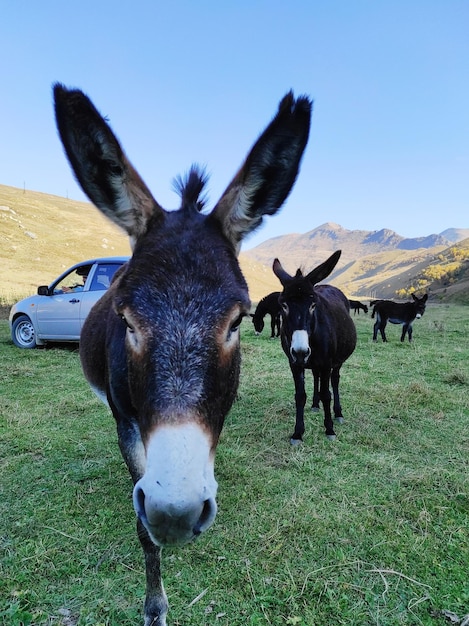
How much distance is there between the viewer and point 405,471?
4383 millimetres

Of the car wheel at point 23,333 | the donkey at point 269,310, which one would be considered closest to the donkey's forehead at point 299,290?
the donkey at point 269,310

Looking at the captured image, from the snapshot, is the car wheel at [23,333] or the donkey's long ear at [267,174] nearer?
the donkey's long ear at [267,174]

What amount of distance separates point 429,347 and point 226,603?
41.0 ft

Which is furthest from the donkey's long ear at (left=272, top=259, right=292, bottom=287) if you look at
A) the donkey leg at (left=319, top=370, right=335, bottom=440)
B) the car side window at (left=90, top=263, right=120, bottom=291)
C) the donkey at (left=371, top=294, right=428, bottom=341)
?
the donkey at (left=371, top=294, right=428, bottom=341)

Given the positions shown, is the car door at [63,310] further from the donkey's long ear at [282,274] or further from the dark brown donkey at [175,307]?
the dark brown donkey at [175,307]

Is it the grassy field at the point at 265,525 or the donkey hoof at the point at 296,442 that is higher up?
the donkey hoof at the point at 296,442

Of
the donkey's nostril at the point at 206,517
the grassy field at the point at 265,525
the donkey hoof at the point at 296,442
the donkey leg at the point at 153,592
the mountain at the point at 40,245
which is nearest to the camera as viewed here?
the donkey's nostril at the point at 206,517

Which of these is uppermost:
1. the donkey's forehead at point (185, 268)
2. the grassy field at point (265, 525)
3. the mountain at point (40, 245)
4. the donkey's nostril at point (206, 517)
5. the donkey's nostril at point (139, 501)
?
the mountain at point (40, 245)

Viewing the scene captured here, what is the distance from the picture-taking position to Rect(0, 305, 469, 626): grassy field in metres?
2.60

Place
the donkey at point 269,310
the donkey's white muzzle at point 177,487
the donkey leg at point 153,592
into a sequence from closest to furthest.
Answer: the donkey's white muzzle at point 177,487 → the donkey leg at point 153,592 → the donkey at point 269,310

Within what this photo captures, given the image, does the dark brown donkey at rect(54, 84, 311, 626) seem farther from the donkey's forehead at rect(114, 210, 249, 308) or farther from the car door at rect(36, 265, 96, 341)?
the car door at rect(36, 265, 96, 341)

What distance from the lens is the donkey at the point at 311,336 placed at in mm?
5180

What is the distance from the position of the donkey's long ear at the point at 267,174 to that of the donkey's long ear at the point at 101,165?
434 millimetres

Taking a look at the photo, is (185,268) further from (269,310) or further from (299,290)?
(269,310)
